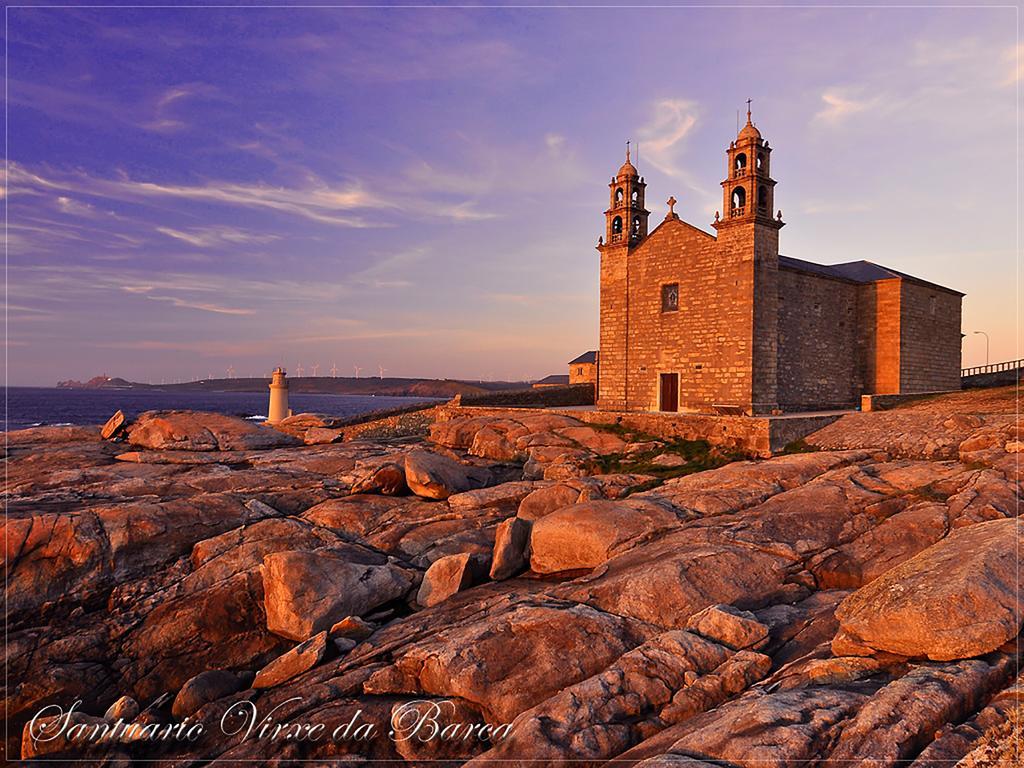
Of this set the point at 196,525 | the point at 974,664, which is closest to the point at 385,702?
the point at 974,664

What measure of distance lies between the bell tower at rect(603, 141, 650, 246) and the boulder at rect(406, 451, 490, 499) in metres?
16.5

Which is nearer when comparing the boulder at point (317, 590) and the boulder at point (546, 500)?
the boulder at point (317, 590)

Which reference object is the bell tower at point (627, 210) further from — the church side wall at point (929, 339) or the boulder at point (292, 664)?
the boulder at point (292, 664)

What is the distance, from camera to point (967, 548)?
8422mm

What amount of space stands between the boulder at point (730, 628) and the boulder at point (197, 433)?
18011 millimetres

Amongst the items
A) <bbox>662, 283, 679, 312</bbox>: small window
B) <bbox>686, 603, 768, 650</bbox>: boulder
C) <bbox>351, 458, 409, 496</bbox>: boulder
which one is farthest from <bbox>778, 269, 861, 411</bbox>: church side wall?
<bbox>686, 603, 768, 650</bbox>: boulder

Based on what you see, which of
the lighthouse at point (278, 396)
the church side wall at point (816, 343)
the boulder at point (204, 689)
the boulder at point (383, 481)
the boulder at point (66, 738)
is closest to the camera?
the boulder at point (66, 738)

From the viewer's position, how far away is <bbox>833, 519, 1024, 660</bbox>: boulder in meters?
6.70

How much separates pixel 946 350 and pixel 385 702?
37.1 m

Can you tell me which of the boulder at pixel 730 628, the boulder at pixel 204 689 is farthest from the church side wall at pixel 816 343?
the boulder at pixel 204 689

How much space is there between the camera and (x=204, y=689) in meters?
9.84

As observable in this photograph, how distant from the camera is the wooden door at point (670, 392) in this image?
27.8 metres

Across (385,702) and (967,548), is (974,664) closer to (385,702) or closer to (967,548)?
(967,548)

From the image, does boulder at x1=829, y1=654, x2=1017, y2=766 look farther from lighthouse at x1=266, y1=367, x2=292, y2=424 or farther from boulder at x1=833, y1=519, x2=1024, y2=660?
lighthouse at x1=266, y1=367, x2=292, y2=424
